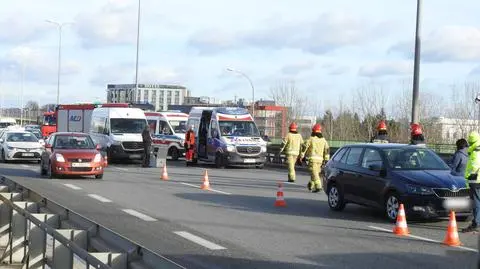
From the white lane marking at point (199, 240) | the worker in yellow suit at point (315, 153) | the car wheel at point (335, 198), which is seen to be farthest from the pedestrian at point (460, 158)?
the white lane marking at point (199, 240)

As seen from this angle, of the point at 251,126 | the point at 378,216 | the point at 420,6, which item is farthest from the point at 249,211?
the point at 251,126

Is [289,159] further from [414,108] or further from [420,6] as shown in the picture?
[420,6]

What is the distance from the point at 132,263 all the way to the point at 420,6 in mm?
18083

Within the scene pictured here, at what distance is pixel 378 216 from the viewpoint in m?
13.6

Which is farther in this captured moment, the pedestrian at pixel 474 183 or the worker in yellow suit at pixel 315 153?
the worker in yellow suit at pixel 315 153

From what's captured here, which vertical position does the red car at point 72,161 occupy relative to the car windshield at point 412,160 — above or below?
below

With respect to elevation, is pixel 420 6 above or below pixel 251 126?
above

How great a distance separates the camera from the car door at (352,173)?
13633 millimetres

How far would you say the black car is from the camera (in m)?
12.0

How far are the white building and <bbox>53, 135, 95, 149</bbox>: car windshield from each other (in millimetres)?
26019

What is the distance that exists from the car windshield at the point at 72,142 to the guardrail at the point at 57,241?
1264 centimetres

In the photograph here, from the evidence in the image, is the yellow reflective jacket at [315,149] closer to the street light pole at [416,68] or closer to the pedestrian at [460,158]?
the street light pole at [416,68]

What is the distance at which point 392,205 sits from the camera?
41.1 ft

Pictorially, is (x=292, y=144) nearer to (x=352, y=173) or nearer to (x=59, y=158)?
(x=352, y=173)
